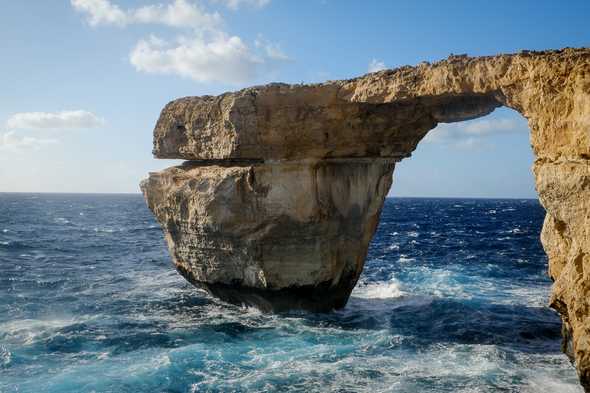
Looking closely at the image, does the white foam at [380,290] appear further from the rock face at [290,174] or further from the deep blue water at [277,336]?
the rock face at [290,174]

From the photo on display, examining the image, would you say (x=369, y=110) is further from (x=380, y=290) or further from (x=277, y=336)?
(x=380, y=290)

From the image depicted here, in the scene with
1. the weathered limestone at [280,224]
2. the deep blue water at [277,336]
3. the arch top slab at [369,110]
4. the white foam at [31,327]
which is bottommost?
the deep blue water at [277,336]

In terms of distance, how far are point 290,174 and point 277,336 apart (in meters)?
5.05

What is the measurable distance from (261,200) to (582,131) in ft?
31.9

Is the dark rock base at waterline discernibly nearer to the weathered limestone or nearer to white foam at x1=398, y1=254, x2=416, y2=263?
the weathered limestone

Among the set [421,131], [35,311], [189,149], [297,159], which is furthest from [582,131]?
[35,311]

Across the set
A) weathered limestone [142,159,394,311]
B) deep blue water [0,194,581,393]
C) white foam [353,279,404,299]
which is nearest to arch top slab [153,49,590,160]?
weathered limestone [142,159,394,311]

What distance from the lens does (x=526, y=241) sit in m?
39.0

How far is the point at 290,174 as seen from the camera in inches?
661

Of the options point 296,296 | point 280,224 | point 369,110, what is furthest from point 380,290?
point 369,110

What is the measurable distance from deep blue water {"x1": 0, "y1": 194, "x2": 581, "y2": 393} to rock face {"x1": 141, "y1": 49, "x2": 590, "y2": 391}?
1.41 m

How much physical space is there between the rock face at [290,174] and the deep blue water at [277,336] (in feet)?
4.64

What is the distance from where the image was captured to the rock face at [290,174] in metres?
15.1

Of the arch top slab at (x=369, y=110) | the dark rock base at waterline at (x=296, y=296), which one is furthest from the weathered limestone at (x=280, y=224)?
the arch top slab at (x=369, y=110)
